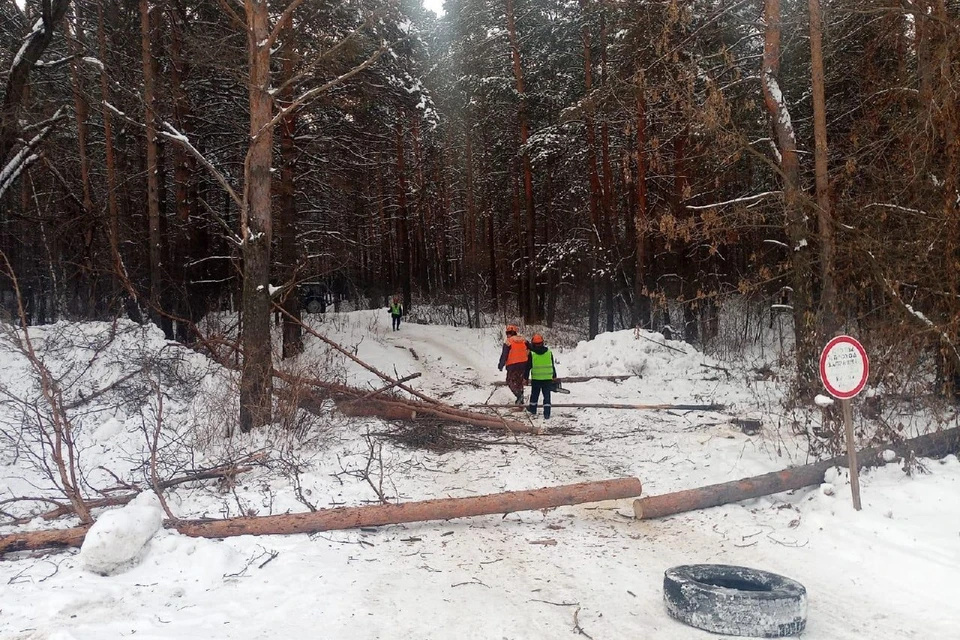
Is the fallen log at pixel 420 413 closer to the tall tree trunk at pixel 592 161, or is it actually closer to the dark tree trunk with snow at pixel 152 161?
the dark tree trunk with snow at pixel 152 161

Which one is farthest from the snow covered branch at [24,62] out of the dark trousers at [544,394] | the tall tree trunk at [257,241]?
the dark trousers at [544,394]

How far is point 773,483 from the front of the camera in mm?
6461

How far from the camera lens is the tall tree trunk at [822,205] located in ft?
27.7

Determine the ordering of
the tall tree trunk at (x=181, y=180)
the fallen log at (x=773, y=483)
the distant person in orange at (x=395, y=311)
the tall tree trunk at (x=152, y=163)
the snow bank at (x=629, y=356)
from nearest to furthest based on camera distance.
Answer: the fallen log at (x=773, y=483)
the tall tree trunk at (x=152, y=163)
the tall tree trunk at (x=181, y=180)
the snow bank at (x=629, y=356)
the distant person in orange at (x=395, y=311)

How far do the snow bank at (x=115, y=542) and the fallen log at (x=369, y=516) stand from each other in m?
0.54

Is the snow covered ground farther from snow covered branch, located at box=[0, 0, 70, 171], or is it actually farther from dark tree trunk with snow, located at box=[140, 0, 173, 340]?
dark tree trunk with snow, located at box=[140, 0, 173, 340]

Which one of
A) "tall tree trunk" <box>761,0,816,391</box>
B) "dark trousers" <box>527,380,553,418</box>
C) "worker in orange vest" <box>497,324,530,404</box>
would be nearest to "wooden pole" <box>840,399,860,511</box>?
"tall tree trunk" <box>761,0,816,391</box>

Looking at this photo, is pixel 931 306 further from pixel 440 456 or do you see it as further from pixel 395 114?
pixel 395 114

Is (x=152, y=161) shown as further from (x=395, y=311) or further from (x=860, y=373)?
(x=860, y=373)

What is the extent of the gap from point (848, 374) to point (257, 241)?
768cm

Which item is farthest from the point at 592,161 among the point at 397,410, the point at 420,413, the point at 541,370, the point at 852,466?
the point at 852,466

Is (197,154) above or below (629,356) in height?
above

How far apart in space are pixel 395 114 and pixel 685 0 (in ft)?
47.9

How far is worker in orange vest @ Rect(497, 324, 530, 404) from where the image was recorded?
42.8 feet
